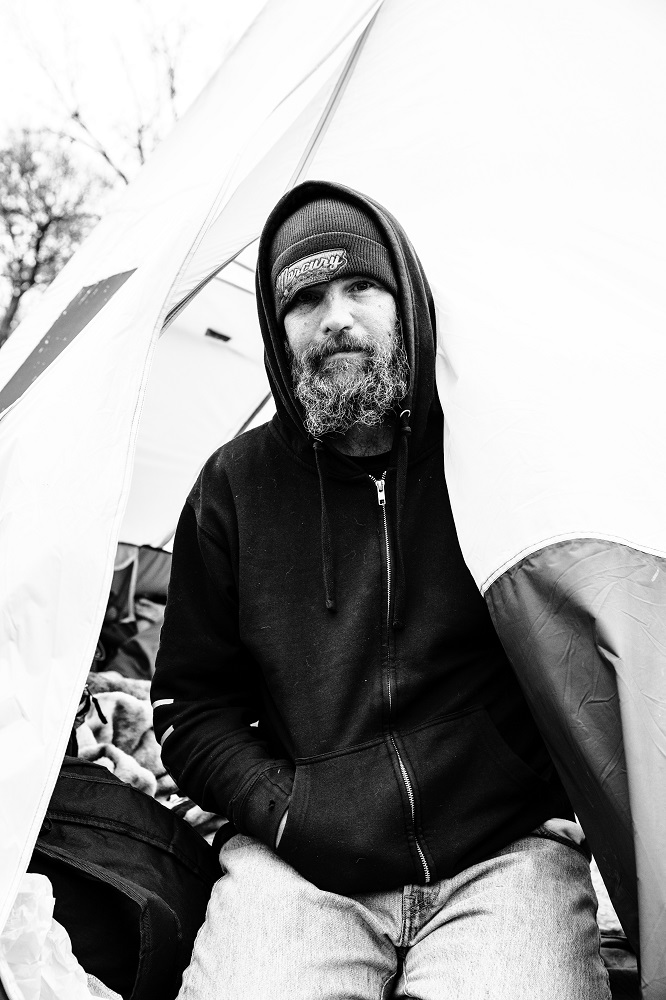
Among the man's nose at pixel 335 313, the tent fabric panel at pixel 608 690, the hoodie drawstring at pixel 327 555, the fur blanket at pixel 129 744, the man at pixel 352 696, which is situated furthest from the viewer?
the fur blanket at pixel 129 744

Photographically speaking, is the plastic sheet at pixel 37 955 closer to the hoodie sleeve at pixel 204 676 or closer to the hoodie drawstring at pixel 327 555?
the hoodie sleeve at pixel 204 676

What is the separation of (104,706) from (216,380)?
4.40 ft

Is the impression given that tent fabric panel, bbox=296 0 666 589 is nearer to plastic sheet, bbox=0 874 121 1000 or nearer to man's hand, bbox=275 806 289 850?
man's hand, bbox=275 806 289 850

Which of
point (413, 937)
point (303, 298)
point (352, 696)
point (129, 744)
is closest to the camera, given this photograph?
point (413, 937)

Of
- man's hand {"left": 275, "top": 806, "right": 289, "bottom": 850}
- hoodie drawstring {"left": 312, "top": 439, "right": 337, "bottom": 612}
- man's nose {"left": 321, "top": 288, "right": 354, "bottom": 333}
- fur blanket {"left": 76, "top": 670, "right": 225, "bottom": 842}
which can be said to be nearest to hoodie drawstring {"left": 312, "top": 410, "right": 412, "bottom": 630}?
hoodie drawstring {"left": 312, "top": 439, "right": 337, "bottom": 612}

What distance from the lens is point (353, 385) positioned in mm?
1631

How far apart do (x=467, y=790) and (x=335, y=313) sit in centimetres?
85

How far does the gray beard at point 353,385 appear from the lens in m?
1.63

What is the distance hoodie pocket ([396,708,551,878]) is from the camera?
4.61ft

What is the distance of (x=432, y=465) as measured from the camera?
165 cm

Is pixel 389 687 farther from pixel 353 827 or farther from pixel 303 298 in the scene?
pixel 303 298

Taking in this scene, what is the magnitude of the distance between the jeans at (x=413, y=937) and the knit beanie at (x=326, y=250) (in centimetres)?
101

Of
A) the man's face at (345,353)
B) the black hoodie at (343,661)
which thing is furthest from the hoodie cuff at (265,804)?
the man's face at (345,353)

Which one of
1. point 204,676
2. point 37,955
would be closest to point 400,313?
point 204,676
